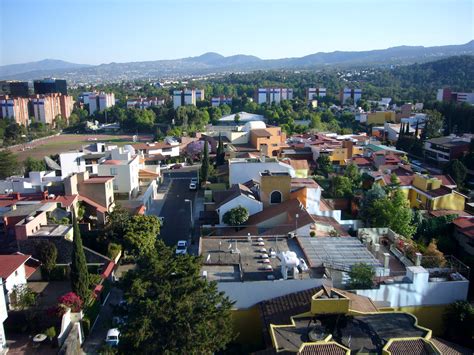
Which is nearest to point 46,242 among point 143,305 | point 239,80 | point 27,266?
point 27,266

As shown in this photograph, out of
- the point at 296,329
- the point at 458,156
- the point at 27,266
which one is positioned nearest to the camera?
the point at 296,329

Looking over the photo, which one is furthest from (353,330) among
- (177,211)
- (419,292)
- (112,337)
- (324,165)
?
(324,165)

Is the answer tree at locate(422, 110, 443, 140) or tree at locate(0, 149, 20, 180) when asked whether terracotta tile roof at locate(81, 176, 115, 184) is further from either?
tree at locate(422, 110, 443, 140)

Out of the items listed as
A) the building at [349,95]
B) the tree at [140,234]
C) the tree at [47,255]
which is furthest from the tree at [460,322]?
the building at [349,95]

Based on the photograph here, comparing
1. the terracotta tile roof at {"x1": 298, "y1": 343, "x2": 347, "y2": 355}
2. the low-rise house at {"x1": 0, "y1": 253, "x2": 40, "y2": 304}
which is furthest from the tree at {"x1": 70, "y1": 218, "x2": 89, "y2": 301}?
the terracotta tile roof at {"x1": 298, "y1": 343, "x2": 347, "y2": 355}

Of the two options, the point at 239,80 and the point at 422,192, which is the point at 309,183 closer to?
the point at 422,192
